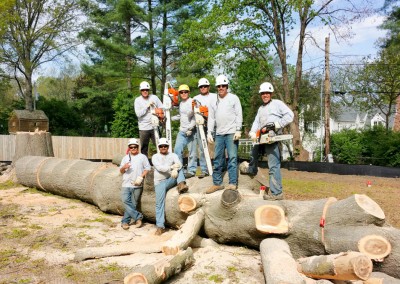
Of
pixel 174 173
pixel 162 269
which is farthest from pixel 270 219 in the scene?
pixel 174 173

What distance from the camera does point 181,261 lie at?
15.5 ft

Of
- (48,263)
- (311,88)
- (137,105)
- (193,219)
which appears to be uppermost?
(311,88)

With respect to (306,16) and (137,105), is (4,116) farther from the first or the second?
(137,105)

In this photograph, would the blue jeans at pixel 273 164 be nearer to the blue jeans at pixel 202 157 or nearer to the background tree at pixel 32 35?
the blue jeans at pixel 202 157

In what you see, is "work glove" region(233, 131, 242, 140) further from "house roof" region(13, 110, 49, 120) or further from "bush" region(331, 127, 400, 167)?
"bush" region(331, 127, 400, 167)

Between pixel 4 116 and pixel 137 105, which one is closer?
pixel 137 105

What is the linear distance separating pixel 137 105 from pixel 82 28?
2024 centimetres

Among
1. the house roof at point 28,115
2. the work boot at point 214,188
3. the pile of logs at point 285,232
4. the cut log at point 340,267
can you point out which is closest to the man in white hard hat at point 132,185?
the pile of logs at point 285,232

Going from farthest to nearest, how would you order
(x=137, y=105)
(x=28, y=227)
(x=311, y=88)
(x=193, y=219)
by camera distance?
(x=311, y=88), (x=137, y=105), (x=28, y=227), (x=193, y=219)

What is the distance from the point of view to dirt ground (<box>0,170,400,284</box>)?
471 cm

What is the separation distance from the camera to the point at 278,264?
4164 mm

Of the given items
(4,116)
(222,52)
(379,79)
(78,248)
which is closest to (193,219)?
(78,248)

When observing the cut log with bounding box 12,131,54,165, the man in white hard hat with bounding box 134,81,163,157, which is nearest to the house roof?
the cut log with bounding box 12,131,54,165

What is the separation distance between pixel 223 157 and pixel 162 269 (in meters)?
2.52
